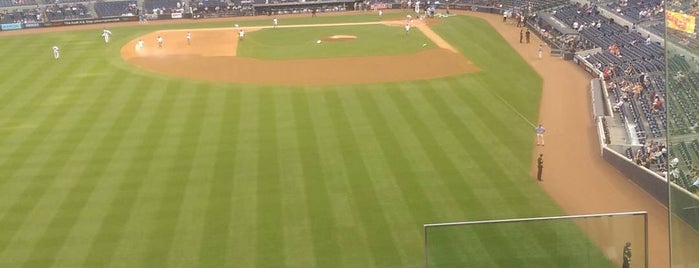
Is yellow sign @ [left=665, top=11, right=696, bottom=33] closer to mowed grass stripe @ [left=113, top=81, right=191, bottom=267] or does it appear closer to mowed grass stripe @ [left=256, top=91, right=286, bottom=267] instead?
mowed grass stripe @ [left=256, top=91, right=286, bottom=267]

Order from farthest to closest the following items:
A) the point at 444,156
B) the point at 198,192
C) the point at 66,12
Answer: the point at 66,12 < the point at 444,156 < the point at 198,192

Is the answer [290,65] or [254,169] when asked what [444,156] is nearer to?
[254,169]

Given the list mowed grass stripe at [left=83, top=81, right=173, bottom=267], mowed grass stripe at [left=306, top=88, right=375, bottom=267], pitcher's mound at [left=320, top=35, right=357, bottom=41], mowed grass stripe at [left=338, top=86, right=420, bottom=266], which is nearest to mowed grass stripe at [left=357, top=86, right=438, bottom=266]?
mowed grass stripe at [left=338, top=86, right=420, bottom=266]

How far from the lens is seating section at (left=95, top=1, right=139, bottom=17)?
220 ft

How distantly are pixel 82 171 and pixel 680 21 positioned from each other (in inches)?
888

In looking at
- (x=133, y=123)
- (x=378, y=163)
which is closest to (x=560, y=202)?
(x=378, y=163)

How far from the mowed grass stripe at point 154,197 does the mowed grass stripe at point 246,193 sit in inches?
83.7

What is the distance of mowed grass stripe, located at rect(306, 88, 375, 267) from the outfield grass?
0.22ft

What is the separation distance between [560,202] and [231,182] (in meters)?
11.5

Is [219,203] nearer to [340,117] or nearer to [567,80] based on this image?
[340,117]

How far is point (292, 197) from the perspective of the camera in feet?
73.4

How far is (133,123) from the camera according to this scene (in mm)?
31203

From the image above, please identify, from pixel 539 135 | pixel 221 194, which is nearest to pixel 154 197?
pixel 221 194

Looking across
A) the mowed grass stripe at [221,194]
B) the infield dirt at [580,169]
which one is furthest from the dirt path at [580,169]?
the mowed grass stripe at [221,194]
